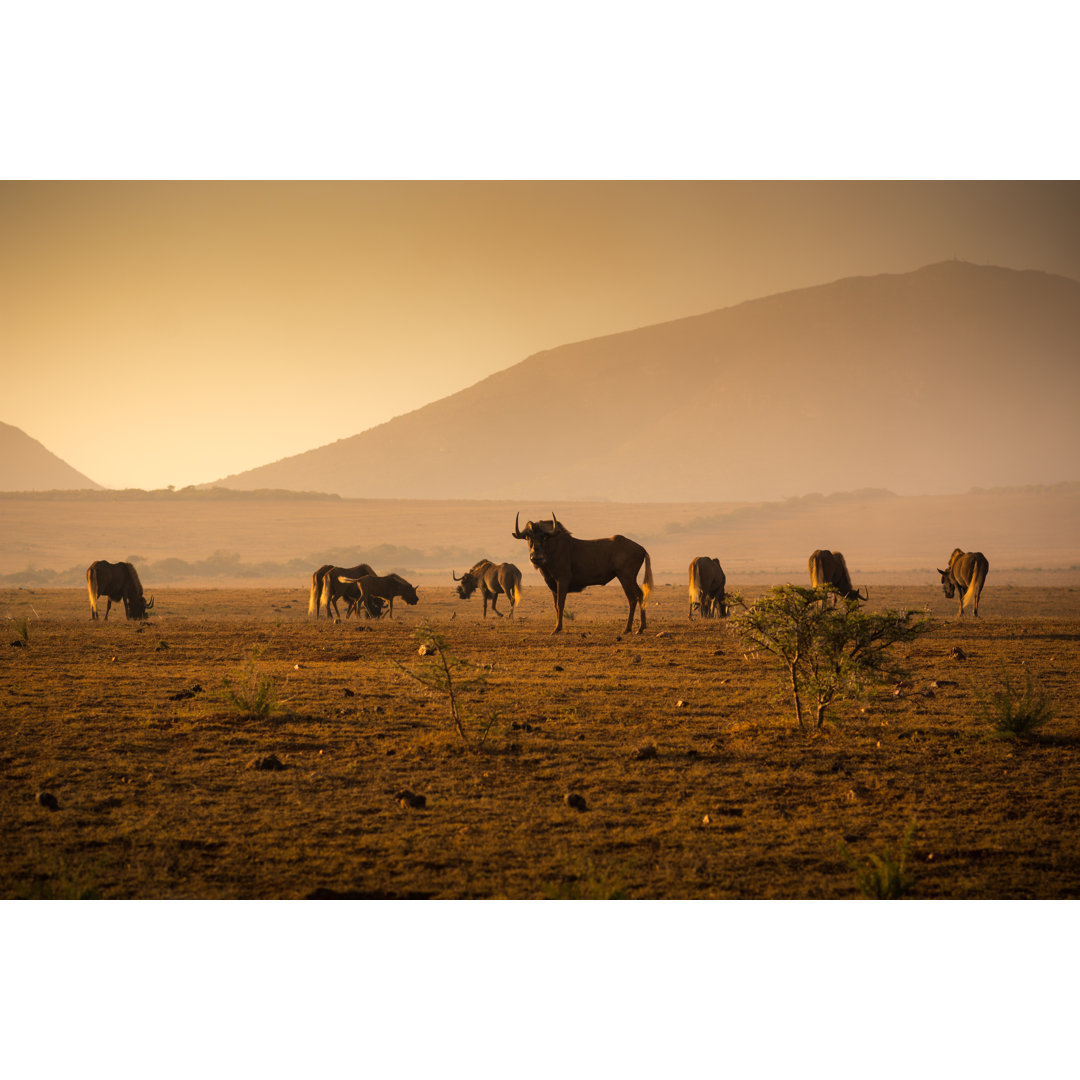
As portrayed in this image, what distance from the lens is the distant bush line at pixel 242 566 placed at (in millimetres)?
59375

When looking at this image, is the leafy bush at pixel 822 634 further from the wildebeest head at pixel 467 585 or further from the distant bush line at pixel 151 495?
the distant bush line at pixel 151 495

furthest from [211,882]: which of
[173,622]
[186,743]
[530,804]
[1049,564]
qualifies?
[1049,564]

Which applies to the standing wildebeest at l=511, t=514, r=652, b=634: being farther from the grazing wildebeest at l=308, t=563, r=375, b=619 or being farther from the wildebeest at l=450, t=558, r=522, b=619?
the grazing wildebeest at l=308, t=563, r=375, b=619

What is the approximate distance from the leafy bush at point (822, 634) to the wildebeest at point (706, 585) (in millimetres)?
13940

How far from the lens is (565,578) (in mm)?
19516

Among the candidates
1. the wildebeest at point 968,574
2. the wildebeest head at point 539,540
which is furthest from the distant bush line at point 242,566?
the wildebeest at point 968,574

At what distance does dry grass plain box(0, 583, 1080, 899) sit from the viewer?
5.77 meters

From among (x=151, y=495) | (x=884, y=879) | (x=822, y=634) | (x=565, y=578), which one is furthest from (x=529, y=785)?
(x=151, y=495)

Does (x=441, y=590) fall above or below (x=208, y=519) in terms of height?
below

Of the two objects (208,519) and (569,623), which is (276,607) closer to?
(569,623)

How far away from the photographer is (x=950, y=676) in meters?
13.1

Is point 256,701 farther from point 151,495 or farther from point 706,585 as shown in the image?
point 151,495

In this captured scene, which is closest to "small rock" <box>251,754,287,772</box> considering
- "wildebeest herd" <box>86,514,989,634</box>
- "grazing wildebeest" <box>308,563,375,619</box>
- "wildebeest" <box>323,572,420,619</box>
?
"wildebeest herd" <box>86,514,989,634</box>

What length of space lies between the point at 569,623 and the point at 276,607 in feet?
36.8
